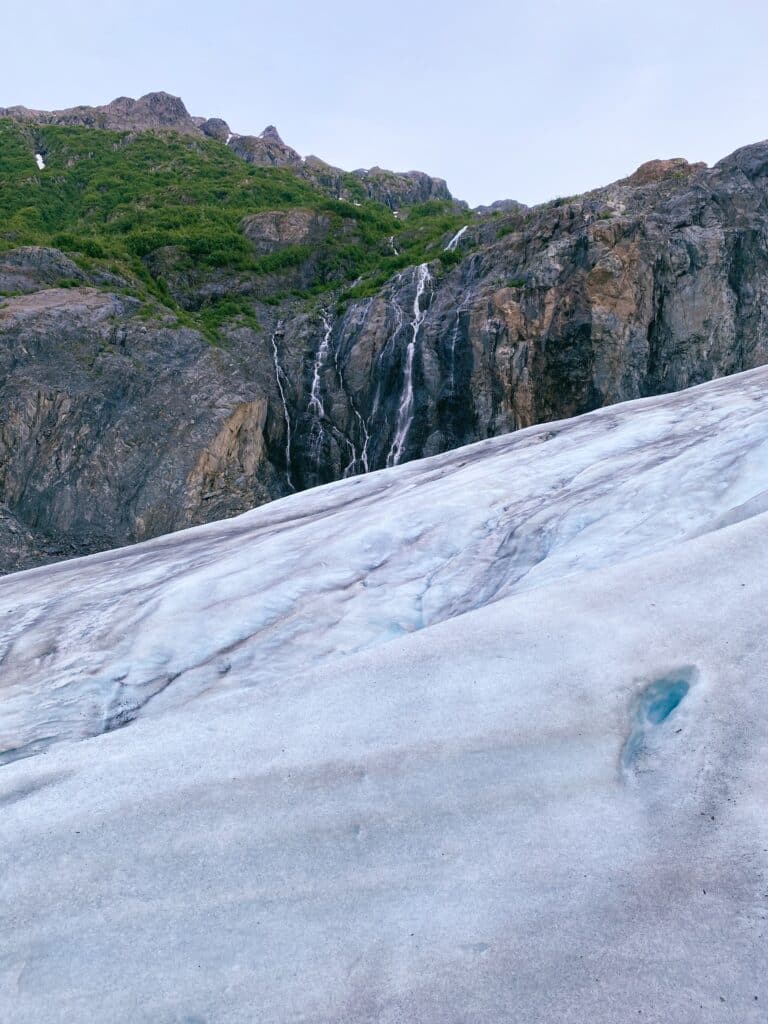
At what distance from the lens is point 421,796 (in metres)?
3.23

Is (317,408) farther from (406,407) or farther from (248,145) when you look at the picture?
(248,145)

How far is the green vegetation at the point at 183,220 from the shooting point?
2588 cm

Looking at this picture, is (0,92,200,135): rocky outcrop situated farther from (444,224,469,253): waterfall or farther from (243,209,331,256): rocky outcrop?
(444,224,469,253): waterfall

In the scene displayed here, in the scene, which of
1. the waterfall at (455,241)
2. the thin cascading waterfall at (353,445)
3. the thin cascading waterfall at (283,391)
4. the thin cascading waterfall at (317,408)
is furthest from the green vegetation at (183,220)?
the thin cascading waterfall at (353,445)

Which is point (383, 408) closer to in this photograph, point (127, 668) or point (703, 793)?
point (127, 668)

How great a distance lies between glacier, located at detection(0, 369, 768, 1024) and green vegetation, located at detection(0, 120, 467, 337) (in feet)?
63.1

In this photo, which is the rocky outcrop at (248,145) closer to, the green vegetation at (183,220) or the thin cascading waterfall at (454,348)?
the green vegetation at (183,220)

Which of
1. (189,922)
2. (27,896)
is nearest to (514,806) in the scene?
(189,922)

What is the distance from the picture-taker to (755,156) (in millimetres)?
20203

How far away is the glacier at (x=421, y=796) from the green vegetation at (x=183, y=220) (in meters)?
19.2

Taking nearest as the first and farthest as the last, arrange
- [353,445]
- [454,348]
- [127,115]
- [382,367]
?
1. [454,348]
2. [353,445]
3. [382,367]
4. [127,115]

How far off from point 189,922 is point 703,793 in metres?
2.02

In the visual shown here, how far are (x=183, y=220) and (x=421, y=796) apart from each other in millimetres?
32267

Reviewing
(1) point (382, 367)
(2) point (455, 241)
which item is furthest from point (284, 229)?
(1) point (382, 367)
